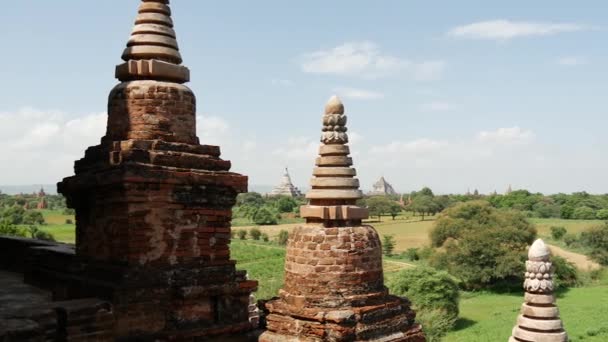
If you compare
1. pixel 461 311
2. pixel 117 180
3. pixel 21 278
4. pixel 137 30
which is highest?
pixel 137 30

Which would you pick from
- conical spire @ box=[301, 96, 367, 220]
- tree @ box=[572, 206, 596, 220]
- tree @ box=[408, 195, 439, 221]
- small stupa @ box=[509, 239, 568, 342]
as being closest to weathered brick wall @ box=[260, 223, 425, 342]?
conical spire @ box=[301, 96, 367, 220]

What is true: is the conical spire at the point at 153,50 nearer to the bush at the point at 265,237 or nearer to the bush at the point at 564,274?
the bush at the point at 564,274

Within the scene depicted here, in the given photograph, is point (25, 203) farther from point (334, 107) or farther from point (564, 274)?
point (334, 107)

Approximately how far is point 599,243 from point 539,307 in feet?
183

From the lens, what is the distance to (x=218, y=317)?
264 inches

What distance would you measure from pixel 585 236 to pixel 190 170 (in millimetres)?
67377

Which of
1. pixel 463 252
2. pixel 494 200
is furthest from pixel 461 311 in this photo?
pixel 494 200

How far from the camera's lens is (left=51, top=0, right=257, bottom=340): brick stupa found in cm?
625

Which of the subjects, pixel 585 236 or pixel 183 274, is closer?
pixel 183 274

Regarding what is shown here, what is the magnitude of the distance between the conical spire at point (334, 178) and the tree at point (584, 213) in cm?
10946

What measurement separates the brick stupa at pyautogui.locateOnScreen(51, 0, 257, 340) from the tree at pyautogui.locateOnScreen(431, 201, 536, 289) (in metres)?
47.1

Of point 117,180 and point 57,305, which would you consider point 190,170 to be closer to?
point 117,180

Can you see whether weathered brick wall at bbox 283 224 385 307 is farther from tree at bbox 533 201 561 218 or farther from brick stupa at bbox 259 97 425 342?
tree at bbox 533 201 561 218

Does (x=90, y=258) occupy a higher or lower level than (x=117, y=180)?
lower
